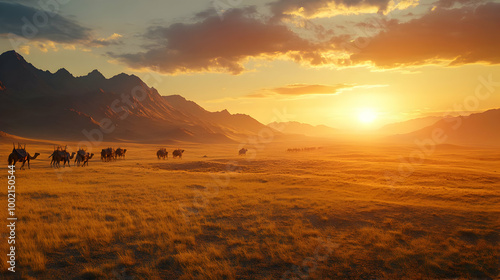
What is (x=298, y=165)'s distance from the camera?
38.5 metres

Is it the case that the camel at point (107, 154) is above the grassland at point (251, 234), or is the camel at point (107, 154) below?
above

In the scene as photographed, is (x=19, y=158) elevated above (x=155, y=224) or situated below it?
above

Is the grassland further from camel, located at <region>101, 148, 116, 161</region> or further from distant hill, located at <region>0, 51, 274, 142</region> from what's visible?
distant hill, located at <region>0, 51, 274, 142</region>

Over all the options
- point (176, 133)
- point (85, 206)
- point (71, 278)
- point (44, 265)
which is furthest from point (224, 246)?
point (176, 133)

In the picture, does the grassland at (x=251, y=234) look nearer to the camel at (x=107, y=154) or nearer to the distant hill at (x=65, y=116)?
the camel at (x=107, y=154)

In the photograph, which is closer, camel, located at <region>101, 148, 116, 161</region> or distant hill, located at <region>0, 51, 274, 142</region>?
camel, located at <region>101, 148, 116, 161</region>

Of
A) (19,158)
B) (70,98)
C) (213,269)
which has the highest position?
(70,98)

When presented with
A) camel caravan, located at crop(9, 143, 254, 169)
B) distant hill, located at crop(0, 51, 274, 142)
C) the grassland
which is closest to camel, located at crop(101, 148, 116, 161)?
camel caravan, located at crop(9, 143, 254, 169)

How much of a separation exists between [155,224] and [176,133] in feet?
537

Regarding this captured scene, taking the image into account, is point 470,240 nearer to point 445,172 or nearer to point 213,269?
point 213,269

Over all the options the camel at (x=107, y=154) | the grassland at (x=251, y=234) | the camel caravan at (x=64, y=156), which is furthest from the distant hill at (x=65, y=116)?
the grassland at (x=251, y=234)

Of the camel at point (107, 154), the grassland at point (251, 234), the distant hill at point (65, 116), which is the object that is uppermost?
the distant hill at point (65, 116)

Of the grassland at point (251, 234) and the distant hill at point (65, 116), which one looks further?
the distant hill at point (65, 116)

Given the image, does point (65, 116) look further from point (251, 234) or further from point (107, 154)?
point (251, 234)
